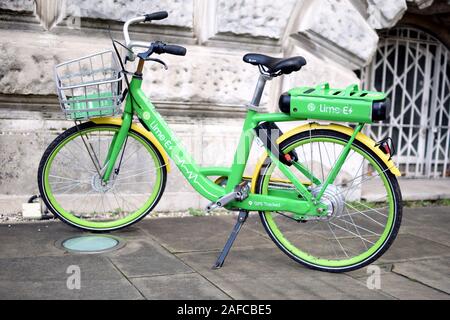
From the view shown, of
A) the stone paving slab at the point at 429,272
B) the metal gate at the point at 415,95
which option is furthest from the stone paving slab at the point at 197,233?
the metal gate at the point at 415,95

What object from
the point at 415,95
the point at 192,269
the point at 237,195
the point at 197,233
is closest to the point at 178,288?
the point at 192,269

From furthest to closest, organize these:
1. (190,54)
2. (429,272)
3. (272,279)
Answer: (190,54) → (429,272) → (272,279)

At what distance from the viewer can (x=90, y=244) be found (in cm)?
346

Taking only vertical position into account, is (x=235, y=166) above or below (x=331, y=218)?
above

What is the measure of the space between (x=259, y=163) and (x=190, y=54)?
5.53 ft

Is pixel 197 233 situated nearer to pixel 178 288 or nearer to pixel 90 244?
pixel 90 244

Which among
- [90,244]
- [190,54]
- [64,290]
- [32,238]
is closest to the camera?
[64,290]

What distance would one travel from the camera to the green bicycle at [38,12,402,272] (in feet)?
9.76

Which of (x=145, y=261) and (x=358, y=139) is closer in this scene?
(x=358, y=139)

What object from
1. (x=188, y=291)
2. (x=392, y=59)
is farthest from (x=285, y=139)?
(x=392, y=59)

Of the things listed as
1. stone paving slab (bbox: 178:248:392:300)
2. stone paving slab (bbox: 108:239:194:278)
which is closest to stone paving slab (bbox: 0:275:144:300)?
stone paving slab (bbox: 108:239:194:278)

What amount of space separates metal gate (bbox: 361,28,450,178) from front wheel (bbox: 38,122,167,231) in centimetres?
279

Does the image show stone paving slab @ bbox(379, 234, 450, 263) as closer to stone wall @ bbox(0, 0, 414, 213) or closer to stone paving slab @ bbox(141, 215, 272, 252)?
stone paving slab @ bbox(141, 215, 272, 252)

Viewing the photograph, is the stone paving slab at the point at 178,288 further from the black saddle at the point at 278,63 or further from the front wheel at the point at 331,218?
the black saddle at the point at 278,63
